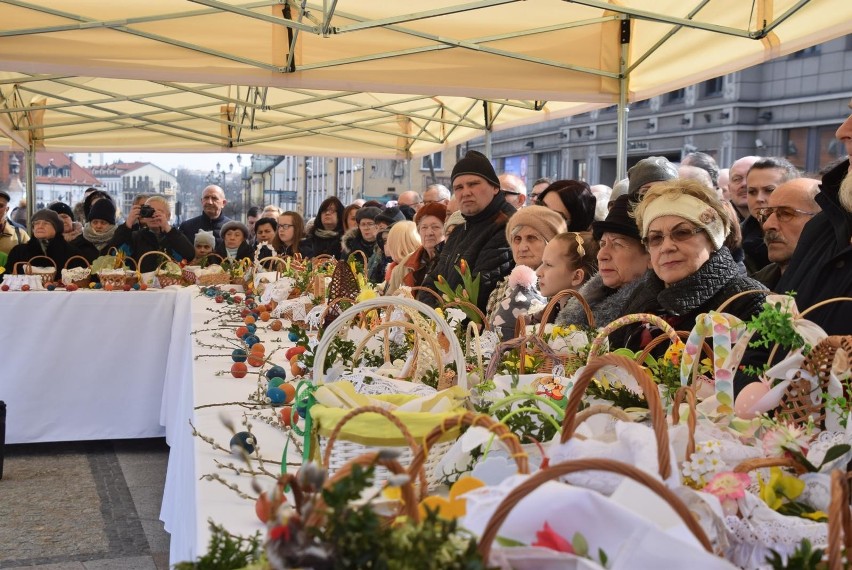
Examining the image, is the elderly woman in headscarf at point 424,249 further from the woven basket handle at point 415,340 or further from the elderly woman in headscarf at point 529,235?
the woven basket handle at point 415,340

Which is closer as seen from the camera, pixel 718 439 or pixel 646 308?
pixel 718 439

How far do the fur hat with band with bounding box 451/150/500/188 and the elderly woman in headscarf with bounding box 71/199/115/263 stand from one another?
3.66 metres

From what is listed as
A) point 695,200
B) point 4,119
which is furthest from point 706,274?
point 4,119

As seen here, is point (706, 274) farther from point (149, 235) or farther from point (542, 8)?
point (149, 235)

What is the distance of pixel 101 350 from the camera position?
5.72 m

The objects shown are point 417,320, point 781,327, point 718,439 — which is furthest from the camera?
point 417,320

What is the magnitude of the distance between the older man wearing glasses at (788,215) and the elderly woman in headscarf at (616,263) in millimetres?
477

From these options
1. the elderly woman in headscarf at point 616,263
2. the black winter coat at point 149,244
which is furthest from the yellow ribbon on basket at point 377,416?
the black winter coat at point 149,244

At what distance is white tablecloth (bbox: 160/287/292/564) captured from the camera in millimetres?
1627

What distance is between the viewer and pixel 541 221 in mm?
3805

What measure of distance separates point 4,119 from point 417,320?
6.47m

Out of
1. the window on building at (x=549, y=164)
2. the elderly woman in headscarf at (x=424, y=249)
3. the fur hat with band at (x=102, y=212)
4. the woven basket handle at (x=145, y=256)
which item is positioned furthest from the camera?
the window on building at (x=549, y=164)

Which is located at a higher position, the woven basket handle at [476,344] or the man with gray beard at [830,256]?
the man with gray beard at [830,256]

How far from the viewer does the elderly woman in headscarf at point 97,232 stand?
23.2 feet
